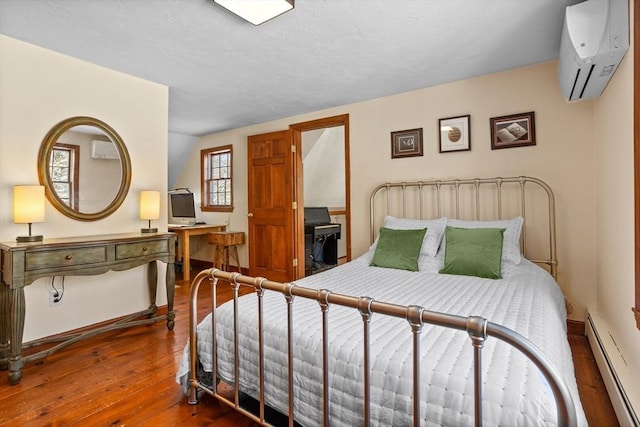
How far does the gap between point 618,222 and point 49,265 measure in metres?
3.54

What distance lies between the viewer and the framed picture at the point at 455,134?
10.2ft

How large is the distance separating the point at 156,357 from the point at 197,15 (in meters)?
2.32

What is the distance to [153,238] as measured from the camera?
281cm

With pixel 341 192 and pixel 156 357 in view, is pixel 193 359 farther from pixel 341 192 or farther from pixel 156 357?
pixel 341 192

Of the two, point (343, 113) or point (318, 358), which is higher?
point (343, 113)

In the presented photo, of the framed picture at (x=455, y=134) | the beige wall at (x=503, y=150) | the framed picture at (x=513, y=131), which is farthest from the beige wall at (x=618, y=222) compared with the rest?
the framed picture at (x=455, y=134)

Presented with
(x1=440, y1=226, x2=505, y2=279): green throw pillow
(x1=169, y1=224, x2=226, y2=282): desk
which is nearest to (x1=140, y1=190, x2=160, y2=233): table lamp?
(x1=169, y1=224, x2=226, y2=282): desk

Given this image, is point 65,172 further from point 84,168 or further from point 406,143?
point 406,143

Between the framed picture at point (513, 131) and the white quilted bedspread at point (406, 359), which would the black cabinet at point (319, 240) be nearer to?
the framed picture at point (513, 131)

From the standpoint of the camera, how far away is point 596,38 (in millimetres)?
1739

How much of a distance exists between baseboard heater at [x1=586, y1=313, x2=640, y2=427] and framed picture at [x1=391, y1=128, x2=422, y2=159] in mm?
1994

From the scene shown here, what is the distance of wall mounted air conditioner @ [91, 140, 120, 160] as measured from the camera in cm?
285

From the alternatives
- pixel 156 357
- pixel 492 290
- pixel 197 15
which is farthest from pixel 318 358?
pixel 197 15

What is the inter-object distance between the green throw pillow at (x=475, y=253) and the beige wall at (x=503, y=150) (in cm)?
73
